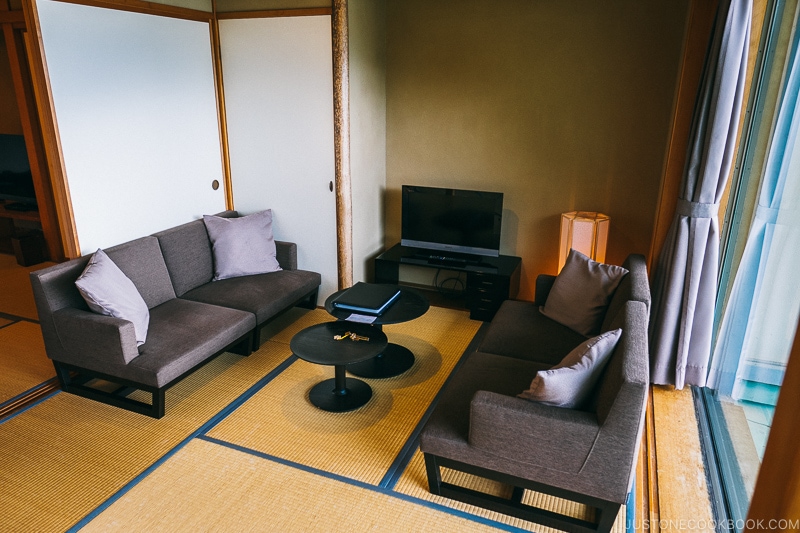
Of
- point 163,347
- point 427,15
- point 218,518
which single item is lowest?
point 218,518

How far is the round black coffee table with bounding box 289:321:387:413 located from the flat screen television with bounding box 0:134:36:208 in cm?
354

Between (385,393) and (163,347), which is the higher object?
(163,347)

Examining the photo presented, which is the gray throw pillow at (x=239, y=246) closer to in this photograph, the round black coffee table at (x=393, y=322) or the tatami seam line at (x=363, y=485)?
the round black coffee table at (x=393, y=322)

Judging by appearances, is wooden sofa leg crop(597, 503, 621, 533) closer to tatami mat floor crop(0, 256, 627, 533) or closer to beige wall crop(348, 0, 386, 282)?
tatami mat floor crop(0, 256, 627, 533)

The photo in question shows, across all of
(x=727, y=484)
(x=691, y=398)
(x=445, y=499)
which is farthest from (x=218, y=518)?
(x=691, y=398)

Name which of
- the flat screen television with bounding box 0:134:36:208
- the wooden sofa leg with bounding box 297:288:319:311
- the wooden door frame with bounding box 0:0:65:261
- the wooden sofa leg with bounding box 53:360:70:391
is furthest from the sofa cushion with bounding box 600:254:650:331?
the flat screen television with bounding box 0:134:36:208

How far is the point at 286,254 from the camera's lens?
4.10 meters

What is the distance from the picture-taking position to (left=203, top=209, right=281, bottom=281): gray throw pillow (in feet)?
12.5

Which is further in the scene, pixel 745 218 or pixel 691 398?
pixel 691 398

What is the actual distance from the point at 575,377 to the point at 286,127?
2877mm

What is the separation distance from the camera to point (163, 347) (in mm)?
2877

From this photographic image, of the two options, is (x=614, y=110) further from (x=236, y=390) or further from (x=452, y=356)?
(x=236, y=390)

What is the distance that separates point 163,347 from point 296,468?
103 centimetres

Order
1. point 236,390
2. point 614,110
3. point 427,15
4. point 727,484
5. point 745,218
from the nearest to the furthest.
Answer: point 727,484
point 745,218
point 236,390
point 614,110
point 427,15
